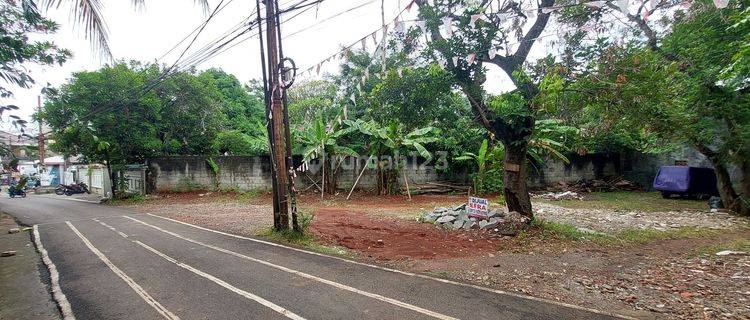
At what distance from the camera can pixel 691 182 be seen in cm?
1373

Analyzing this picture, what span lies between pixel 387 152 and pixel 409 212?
4.81 meters

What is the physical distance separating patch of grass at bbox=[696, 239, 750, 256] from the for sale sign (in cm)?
370

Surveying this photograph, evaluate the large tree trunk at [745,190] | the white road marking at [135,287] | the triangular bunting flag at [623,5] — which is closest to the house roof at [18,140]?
the white road marking at [135,287]

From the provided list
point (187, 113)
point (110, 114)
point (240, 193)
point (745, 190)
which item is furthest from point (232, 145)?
point (745, 190)

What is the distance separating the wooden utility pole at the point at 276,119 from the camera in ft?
25.0

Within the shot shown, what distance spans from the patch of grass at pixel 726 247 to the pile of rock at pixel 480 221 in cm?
295

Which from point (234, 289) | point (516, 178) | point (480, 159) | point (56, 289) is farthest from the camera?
point (480, 159)

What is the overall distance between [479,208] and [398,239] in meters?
2.10

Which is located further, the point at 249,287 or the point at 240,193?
the point at 240,193

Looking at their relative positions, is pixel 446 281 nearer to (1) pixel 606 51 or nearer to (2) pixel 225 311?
(2) pixel 225 311

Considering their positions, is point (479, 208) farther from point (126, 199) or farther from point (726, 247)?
point (126, 199)

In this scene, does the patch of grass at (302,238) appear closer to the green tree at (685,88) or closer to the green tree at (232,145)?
the green tree at (685,88)

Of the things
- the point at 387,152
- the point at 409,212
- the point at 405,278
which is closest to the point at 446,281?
the point at 405,278

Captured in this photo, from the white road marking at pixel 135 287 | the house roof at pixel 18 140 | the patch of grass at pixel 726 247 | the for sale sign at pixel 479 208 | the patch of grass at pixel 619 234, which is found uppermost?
the house roof at pixel 18 140
